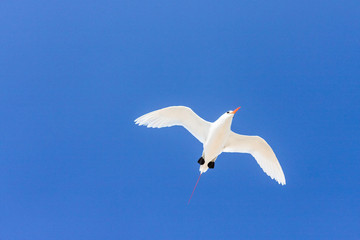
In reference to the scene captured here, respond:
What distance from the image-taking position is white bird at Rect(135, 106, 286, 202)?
13.2 m

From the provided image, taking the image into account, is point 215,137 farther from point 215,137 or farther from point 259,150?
point 259,150

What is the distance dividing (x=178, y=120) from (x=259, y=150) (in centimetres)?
342

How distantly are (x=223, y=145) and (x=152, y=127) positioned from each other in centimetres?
285

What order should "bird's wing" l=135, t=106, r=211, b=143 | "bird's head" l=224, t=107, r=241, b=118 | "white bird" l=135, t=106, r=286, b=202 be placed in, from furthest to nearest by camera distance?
"bird's wing" l=135, t=106, r=211, b=143
"white bird" l=135, t=106, r=286, b=202
"bird's head" l=224, t=107, r=241, b=118

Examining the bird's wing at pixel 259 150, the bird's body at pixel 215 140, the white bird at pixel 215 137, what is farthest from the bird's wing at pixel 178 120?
the bird's wing at pixel 259 150

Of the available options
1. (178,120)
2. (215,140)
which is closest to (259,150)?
(215,140)

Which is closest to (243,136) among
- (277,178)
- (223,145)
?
(223,145)

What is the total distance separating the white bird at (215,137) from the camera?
43.3 feet

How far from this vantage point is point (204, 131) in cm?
1381

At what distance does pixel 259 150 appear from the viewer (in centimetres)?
1391

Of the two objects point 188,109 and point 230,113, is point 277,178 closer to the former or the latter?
point 230,113

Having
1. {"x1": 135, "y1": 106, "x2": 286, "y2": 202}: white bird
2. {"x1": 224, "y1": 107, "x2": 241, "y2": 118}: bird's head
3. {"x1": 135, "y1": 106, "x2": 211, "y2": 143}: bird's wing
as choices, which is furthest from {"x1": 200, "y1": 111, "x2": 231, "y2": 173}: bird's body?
{"x1": 135, "y1": 106, "x2": 211, "y2": 143}: bird's wing

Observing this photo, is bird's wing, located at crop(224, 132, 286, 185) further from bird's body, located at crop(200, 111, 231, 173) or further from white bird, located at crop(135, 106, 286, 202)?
bird's body, located at crop(200, 111, 231, 173)

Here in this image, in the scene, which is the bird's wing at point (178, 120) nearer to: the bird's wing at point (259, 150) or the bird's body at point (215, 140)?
the bird's body at point (215, 140)
